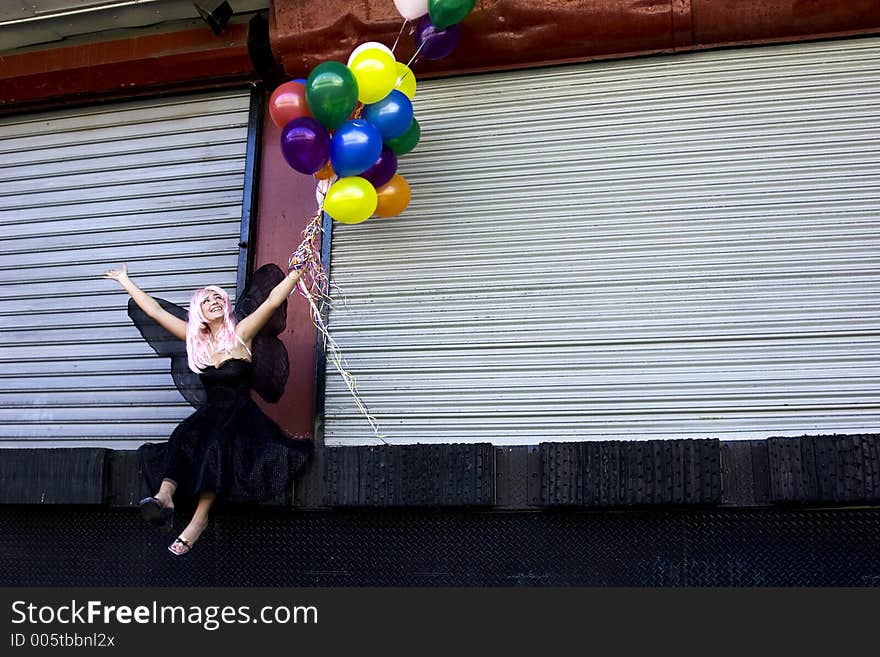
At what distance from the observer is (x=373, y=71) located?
5.47 meters

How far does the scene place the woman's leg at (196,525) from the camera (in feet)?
17.3

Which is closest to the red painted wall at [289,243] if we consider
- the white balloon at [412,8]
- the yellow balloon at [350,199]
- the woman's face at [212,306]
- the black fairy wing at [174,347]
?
the black fairy wing at [174,347]

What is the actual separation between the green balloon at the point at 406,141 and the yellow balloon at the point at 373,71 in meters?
0.36

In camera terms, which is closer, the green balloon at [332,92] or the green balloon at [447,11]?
the green balloon at [332,92]

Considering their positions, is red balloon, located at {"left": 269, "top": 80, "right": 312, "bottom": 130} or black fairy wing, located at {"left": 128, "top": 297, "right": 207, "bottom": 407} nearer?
red balloon, located at {"left": 269, "top": 80, "right": 312, "bottom": 130}

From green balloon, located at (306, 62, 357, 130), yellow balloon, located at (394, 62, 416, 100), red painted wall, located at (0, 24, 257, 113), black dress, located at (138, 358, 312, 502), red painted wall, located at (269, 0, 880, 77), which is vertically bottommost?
black dress, located at (138, 358, 312, 502)

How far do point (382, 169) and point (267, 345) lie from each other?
3.93ft

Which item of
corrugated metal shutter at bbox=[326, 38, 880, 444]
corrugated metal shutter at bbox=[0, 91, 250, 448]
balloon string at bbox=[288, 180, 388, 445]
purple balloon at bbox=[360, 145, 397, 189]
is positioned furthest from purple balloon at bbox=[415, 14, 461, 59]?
corrugated metal shutter at bbox=[0, 91, 250, 448]

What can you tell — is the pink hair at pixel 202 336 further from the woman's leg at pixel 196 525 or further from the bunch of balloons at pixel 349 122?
the bunch of balloons at pixel 349 122

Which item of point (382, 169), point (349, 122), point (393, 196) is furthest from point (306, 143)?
point (393, 196)

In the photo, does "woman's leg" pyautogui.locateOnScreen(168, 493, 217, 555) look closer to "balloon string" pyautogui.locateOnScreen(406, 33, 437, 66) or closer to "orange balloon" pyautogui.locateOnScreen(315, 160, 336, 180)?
"orange balloon" pyautogui.locateOnScreen(315, 160, 336, 180)

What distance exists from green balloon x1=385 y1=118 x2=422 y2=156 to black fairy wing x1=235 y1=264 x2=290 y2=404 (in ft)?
3.20

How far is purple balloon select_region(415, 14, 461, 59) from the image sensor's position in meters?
5.96

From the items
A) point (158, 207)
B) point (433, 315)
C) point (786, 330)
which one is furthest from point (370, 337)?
point (786, 330)
